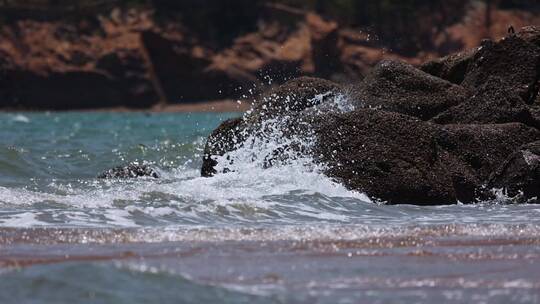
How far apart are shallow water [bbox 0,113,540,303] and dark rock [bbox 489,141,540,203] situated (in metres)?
0.39

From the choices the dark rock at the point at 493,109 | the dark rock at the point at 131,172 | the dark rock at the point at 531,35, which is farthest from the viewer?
the dark rock at the point at 131,172

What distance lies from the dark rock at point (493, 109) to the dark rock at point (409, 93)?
0.46ft

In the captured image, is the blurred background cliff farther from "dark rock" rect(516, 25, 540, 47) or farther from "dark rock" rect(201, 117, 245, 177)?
"dark rock" rect(516, 25, 540, 47)

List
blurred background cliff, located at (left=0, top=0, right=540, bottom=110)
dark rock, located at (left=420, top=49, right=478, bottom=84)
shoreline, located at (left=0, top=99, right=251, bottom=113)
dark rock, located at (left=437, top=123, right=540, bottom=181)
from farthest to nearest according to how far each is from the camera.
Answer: blurred background cliff, located at (left=0, top=0, right=540, bottom=110) < shoreline, located at (left=0, top=99, right=251, bottom=113) < dark rock, located at (left=420, top=49, right=478, bottom=84) < dark rock, located at (left=437, top=123, right=540, bottom=181)

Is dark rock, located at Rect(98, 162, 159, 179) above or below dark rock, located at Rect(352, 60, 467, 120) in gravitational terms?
below

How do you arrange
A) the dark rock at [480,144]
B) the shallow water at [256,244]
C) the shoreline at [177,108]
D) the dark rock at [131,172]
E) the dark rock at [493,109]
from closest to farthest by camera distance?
the shallow water at [256,244], the dark rock at [480,144], the dark rock at [493,109], the dark rock at [131,172], the shoreline at [177,108]

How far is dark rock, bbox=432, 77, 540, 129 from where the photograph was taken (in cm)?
1111

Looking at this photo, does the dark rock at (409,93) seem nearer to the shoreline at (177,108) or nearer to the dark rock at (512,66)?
the dark rock at (512,66)

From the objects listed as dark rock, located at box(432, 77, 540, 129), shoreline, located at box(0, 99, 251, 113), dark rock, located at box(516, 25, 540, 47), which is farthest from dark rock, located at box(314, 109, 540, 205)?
shoreline, located at box(0, 99, 251, 113)

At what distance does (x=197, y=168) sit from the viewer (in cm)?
Answer: 1527

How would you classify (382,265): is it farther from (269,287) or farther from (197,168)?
(197,168)

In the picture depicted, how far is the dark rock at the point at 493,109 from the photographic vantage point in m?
11.1

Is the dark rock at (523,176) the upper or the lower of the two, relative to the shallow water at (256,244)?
upper

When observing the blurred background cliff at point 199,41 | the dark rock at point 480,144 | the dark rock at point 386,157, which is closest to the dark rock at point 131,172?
the dark rock at point 386,157
